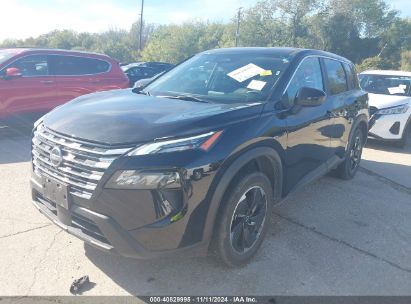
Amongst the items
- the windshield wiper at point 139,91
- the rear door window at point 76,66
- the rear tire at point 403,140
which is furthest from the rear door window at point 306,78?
the rear door window at point 76,66

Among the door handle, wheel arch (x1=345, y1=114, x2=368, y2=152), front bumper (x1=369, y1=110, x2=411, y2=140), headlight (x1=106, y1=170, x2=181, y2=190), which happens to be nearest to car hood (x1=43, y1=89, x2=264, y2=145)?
headlight (x1=106, y1=170, x2=181, y2=190)

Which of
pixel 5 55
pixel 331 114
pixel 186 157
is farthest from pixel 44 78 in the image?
pixel 186 157

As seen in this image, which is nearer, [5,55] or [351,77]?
[351,77]

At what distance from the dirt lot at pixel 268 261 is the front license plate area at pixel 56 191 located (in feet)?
2.08

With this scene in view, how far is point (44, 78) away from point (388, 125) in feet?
22.1

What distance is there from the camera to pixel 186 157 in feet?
7.95

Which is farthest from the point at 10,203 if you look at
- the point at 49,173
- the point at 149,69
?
the point at 149,69

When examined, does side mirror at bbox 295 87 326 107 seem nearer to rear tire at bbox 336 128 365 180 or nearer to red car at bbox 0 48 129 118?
rear tire at bbox 336 128 365 180

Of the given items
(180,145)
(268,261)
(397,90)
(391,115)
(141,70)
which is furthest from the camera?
(141,70)

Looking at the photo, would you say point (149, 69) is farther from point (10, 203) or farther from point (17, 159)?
point (10, 203)

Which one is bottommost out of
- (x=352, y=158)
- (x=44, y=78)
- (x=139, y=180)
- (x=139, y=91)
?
(x=352, y=158)

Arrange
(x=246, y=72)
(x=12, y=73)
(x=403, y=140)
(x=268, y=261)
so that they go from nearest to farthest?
(x=268, y=261) < (x=246, y=72) < (x=12, y=73) < (x=403, y=140)

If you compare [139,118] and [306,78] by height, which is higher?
[306,78]

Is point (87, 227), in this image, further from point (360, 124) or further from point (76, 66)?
point (76, 66)
